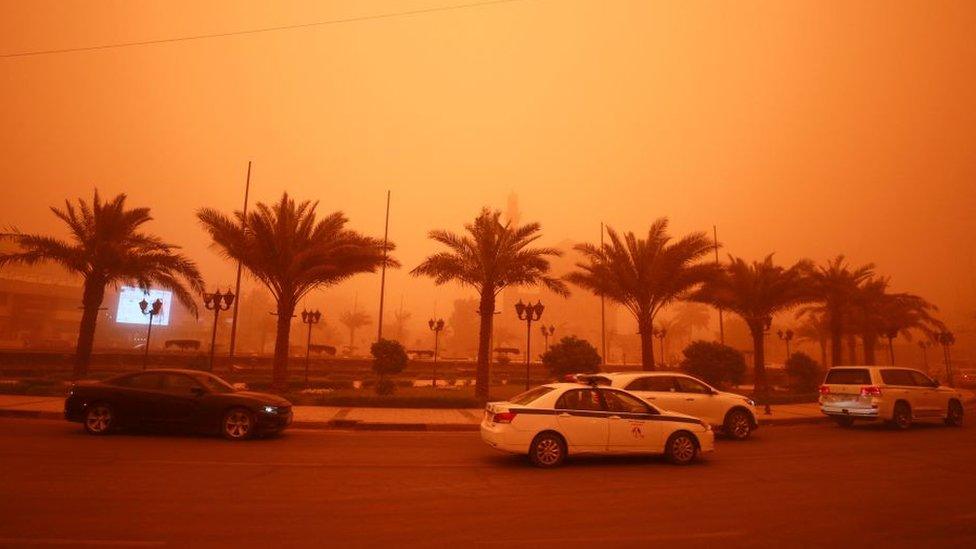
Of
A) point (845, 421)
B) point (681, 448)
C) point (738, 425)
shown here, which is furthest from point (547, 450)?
point (845, 421)

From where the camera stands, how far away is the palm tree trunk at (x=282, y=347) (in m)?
21.4

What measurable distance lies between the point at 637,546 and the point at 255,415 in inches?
371

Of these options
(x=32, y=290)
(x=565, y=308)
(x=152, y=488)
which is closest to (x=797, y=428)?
(x=152, y=488)

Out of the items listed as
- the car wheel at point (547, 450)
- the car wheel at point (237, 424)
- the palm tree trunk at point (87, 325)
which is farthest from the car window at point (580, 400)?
the palm tree trunk at point (87, 325)

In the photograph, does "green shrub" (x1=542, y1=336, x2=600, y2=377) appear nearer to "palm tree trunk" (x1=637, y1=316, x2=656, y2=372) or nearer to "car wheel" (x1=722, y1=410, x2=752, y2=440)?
"palm tree trunk" (x1=637, y1=316, x2=656, y2=372)

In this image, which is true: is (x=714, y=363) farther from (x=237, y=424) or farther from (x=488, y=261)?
(x=237, y=424)

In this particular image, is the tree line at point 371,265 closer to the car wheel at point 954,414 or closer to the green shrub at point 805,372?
the green shrub at point 805,372

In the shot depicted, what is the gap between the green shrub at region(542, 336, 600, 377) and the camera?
25188mm

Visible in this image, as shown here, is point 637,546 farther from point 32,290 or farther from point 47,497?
point 32,290

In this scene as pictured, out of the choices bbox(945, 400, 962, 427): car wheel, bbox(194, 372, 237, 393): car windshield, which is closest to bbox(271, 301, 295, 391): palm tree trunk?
bbox(194, 372, 237, 393): car windshield

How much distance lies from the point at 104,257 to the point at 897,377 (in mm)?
30448

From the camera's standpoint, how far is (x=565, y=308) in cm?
19325

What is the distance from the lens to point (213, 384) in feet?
42.4

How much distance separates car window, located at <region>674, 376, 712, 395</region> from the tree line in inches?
377
